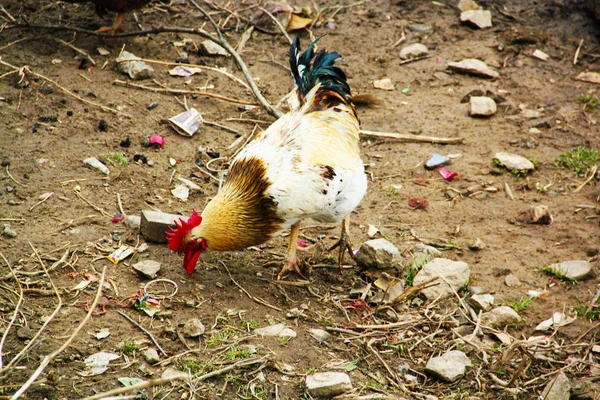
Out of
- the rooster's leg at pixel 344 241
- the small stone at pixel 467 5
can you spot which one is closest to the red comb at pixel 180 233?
the rooster's leg at pixel 344 241

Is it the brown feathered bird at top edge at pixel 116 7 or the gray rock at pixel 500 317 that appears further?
the brown feathered bird at top edge at pixel 116 7

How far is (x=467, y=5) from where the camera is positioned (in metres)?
7.35

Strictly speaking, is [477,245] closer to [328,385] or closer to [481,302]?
[481,302]

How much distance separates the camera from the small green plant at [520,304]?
13.4 feet

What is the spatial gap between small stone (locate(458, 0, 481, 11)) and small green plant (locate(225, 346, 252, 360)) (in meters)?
5.46

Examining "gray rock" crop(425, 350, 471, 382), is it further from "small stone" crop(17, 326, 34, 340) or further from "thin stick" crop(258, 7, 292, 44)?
"thin stick" crop(258, 7, 292, 44)

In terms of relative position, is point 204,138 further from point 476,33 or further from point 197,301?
point 476,33

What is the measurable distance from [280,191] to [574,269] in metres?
2.18

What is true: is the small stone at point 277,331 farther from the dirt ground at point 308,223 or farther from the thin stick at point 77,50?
the thin stick at point 77,50

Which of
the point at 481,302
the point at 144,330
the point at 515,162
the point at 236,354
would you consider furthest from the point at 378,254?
the point at 515,162

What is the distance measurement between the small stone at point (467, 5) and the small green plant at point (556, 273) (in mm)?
3945

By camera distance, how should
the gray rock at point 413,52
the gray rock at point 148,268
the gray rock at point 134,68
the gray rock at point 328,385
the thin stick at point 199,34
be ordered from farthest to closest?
the gray rock at point 413,52
the gray rock at point 134,68
the thin stick at point 199,34
the gray rock at point 148,268
the gray rock at point 328,385

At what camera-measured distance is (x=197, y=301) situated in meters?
3.77

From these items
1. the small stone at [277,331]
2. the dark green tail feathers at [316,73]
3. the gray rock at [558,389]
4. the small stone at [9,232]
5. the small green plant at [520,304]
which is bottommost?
the small green plant at [520,304]
